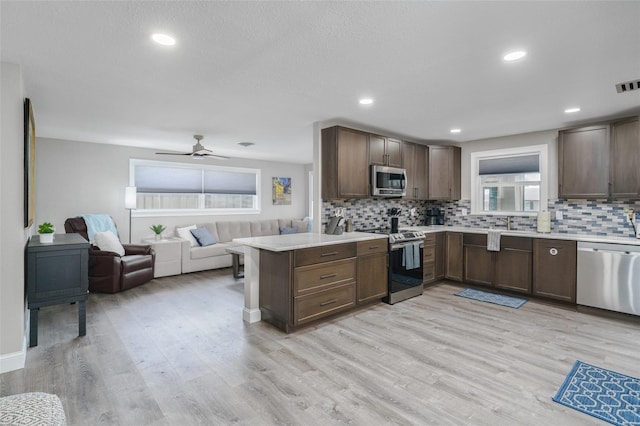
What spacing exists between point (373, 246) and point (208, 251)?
11.6ft

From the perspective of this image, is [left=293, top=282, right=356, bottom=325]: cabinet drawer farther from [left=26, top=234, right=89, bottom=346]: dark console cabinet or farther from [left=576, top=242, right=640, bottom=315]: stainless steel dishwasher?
[left=576, top=242, right=640, bottom=315]: stainless steel dishwasher

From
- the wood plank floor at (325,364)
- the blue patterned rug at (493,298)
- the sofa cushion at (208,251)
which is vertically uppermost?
the sofa cushion at (208,251)

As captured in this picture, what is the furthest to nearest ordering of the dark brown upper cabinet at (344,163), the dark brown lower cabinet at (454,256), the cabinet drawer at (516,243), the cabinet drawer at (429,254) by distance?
the dark brown lower cabinet at (454,256) → the cabinet drawer at (429,254) → the cabinet drawer at (516,243) → the dark brown upper cabinet at (344,163)

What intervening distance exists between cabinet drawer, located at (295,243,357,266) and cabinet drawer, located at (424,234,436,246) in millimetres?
1641

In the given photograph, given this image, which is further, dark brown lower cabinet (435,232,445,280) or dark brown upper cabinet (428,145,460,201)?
dark brown upper cabinet (428,145,460,201)

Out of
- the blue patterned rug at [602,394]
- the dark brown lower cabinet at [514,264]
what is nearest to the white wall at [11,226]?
the blue patterned rug at [602,394]

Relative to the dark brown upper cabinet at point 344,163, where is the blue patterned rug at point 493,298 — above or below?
below

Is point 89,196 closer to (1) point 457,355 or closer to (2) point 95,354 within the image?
(2) point 95,354

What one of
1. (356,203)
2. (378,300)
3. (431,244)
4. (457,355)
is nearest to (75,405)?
(457,355)

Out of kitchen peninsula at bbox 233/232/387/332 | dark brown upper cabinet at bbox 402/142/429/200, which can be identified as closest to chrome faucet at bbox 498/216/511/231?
dark brown upper cabinet at bbox 402/142/429/200

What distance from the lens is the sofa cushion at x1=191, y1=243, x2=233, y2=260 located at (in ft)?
19.7

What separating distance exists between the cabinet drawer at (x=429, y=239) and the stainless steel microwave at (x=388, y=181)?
0.75 meters

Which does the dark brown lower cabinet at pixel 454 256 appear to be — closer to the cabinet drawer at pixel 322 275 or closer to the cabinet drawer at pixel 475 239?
the cabinet drawer at pixel 475 239

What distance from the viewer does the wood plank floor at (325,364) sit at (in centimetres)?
202
